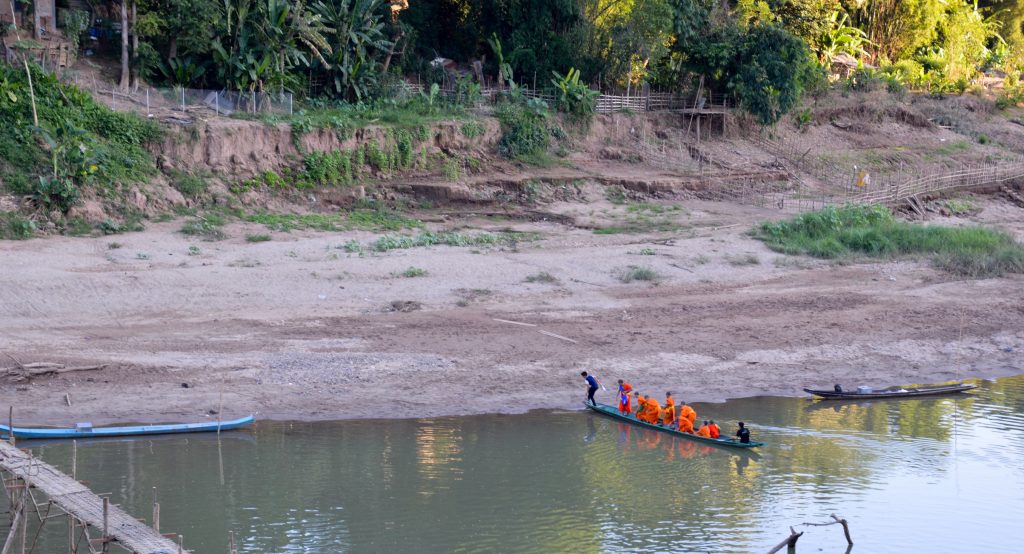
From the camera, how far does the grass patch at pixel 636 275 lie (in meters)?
27.3

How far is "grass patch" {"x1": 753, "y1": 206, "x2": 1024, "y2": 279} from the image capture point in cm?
3080

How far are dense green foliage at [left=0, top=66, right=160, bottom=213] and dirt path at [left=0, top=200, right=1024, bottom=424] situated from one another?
74.2 inches

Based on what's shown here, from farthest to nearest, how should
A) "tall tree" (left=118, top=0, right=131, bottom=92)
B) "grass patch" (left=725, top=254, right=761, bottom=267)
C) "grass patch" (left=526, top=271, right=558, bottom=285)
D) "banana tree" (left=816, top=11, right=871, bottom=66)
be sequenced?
"banana tree" (left=816, top=11, right=871, bottom=66), "tall tree" (left=118, top=0, right=131, bottom=92), "grass patch" (left=725, top=254, right=761, bottom=267), "grass patch" (left=526, top=271, right=558, bottom=285)

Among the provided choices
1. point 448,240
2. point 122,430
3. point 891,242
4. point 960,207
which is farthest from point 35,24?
point 960,207

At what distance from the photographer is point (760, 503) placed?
16312mm

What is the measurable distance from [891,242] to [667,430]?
1617 centimetres

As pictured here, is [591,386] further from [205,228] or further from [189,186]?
[189,186]

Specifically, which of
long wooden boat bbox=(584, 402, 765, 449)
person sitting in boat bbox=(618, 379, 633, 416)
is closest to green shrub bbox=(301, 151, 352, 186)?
long wooden boat bbox=(584, 402, 765, 449)

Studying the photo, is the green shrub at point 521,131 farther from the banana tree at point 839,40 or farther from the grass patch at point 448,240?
the banana tree at point 839,40

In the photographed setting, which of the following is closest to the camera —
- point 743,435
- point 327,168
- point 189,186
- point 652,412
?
point 743,435

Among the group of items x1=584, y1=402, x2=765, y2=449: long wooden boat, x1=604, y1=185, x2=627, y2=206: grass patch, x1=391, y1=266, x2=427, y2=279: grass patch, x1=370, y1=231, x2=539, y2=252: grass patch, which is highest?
x1=604, y1=185, x2=627, y2=206: grass patch

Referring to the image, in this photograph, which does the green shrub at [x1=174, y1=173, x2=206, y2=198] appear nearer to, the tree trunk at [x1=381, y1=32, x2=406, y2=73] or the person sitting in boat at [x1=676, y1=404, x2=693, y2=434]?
the tree trunk at [x1=381, y1=32, x2=406, y2=73]

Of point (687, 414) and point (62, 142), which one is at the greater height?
point (62, 142)

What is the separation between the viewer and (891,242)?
32.1 m
